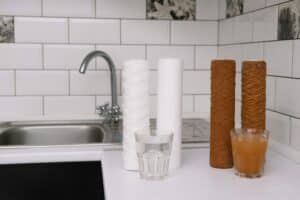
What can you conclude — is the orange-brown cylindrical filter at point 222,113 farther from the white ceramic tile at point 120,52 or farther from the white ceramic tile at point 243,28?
the white ceramic tile at point 120,52

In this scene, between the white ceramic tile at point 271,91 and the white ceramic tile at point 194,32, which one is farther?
the white ceramic tile at point 194,32

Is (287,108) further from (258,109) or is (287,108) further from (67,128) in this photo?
(67,128)

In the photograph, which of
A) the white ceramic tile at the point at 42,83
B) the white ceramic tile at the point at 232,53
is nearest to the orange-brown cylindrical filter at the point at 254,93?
the white ceramic tile at the point at 232,53

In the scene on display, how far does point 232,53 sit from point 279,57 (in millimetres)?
403

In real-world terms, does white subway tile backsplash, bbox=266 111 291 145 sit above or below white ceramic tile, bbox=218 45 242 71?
below

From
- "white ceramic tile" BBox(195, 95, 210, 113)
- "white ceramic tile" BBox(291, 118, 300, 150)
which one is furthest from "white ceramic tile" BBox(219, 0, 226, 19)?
"white ceramic tile" BBox(291, 118, 300, 150)

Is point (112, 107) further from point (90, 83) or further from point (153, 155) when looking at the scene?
point (153, 155)

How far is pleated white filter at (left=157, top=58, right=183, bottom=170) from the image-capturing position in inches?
41.1

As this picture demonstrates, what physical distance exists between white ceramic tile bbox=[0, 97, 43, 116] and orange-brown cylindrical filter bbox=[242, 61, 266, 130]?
36.9 inches

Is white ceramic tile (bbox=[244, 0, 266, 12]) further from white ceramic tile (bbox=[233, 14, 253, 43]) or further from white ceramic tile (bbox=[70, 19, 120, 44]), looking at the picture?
white ceramic tile (bbox=[70, 19, 120, 44])

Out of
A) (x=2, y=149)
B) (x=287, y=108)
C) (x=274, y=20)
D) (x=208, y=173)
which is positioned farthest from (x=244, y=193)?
(x=2, y=149)

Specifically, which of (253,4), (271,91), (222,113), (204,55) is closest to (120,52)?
(204,55)

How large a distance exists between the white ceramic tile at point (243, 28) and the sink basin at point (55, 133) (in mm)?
592

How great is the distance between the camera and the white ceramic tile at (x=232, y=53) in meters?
1.56
